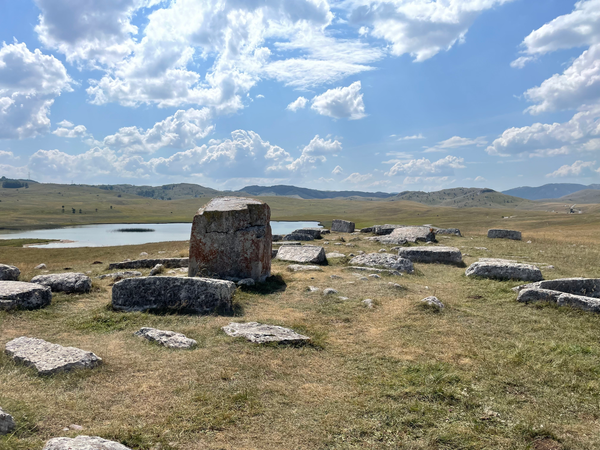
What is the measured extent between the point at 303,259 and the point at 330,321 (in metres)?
8.16

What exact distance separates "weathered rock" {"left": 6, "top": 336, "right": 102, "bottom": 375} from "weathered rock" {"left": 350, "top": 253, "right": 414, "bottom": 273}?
11.9m

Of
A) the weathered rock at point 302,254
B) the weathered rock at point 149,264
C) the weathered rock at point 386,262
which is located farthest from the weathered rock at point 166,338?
the weathered rock at point 386,262

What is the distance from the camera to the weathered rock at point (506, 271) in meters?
13.0

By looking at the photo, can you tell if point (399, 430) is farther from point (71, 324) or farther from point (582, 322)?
point (71, 324)

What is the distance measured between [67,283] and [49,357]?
21.3 ft

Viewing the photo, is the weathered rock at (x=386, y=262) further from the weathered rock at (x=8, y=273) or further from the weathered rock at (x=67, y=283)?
the weathered rock at (x=8, y=273)

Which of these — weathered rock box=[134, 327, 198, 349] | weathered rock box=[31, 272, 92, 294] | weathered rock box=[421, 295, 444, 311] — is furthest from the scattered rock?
weathered rock box=[421, 295, 444, 311]

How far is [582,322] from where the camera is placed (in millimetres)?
8539

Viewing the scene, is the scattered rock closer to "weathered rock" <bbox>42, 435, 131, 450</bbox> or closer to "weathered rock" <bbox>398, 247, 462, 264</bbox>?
"weathered rock" <bbox>398, 247, 462, 264</bbox>

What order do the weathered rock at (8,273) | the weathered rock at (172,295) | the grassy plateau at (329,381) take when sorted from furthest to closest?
the weathered rock at (8,273)
the weathered rock at (172,295)
the grassy plateau at (329,381)

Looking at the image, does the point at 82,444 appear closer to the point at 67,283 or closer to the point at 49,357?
the point at 49,357

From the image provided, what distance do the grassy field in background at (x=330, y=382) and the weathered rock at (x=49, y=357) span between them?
15 cm

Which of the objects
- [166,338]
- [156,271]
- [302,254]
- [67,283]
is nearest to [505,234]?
[302,254]

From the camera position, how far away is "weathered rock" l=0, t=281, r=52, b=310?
30.0 ft
